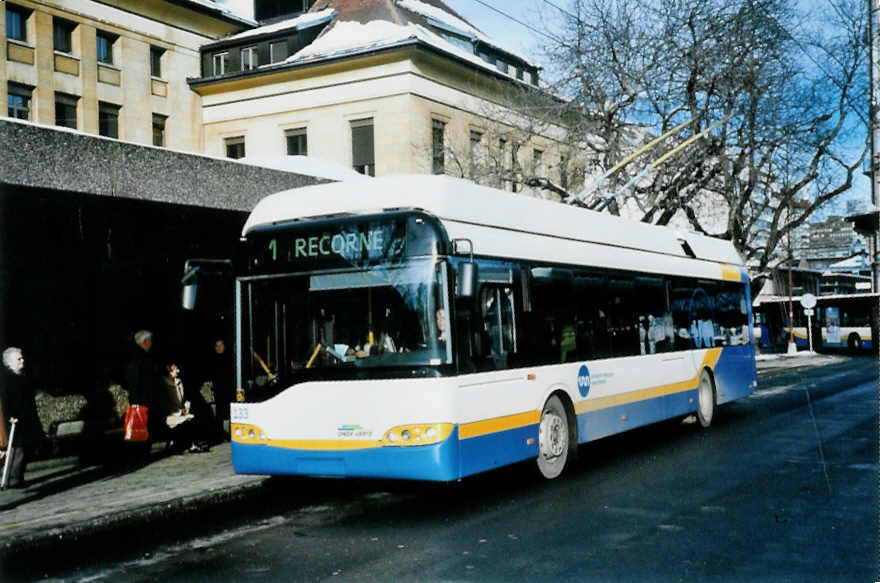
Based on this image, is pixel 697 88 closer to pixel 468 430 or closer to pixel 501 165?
pixel 501 165

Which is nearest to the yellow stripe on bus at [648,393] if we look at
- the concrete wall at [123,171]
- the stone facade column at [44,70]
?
the concrete wall at [123,171]

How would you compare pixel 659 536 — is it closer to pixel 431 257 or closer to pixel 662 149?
pixel 431 257

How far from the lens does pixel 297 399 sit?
8.80 m

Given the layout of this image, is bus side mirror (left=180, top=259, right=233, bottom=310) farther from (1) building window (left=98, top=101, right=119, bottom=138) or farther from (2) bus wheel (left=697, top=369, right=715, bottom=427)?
(1) building window (left=98, top=101, right=119, bottom=138)

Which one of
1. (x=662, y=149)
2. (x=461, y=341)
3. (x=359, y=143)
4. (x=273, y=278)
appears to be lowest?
(x=461, y=341)

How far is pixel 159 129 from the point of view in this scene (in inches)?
1658

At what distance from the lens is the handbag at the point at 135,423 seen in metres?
11.5

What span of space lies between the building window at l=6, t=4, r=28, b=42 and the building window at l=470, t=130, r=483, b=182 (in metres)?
17.2

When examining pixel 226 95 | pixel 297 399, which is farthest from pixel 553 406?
pixel 226 95

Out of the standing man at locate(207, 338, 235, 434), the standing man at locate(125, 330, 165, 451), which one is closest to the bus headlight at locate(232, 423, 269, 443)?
the standing man at locate(125, 330, 165, 451)

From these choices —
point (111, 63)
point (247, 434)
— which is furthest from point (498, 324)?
point (111, 63)

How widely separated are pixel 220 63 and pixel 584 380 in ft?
119

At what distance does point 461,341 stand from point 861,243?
84508mm

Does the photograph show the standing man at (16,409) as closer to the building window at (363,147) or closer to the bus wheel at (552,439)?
the bus wheel at (552,439)
